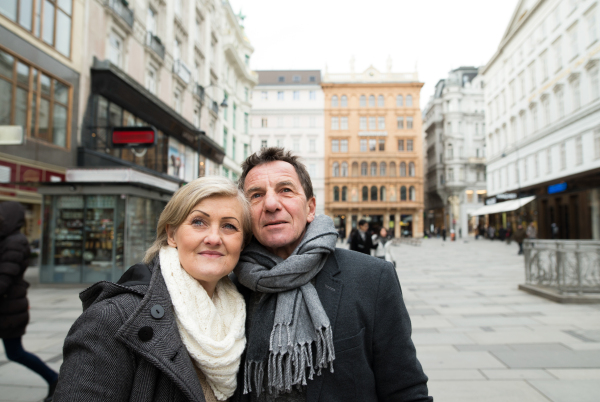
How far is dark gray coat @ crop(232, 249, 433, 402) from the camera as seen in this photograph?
1.76 meters

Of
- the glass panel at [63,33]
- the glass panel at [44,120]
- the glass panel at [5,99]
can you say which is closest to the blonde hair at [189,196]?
the glass panel at [5,99]

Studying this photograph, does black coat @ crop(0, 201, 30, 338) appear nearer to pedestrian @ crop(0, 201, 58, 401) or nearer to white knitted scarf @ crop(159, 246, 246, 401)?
pedestrian @ crop(0, 201, 58, 401)

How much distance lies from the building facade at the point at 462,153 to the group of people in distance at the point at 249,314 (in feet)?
198

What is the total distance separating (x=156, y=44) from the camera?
66.1 feet

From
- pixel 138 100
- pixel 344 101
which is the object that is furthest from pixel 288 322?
pixel 344 101

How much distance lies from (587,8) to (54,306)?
100 ft

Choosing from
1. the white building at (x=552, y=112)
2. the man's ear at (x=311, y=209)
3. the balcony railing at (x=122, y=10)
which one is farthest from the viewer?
the white building at (x=552, y=112)

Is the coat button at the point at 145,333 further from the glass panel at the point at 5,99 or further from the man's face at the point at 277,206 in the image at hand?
the glass panel at the point at 5,99

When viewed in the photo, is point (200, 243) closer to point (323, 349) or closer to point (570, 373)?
point (323, 349)

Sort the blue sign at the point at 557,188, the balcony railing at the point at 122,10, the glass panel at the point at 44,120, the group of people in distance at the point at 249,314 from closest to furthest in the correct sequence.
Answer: the group of people in distance at the point at 249,314 < the glass panel at the point at 44,120 < the balcony railing at the point at 122,10 < the blue sign at the point at 557,188

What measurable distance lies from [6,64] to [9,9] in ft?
5.03

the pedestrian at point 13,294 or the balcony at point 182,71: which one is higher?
the balcony at point 182,71

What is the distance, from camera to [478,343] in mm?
5586

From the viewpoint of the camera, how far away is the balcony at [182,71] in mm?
22422
